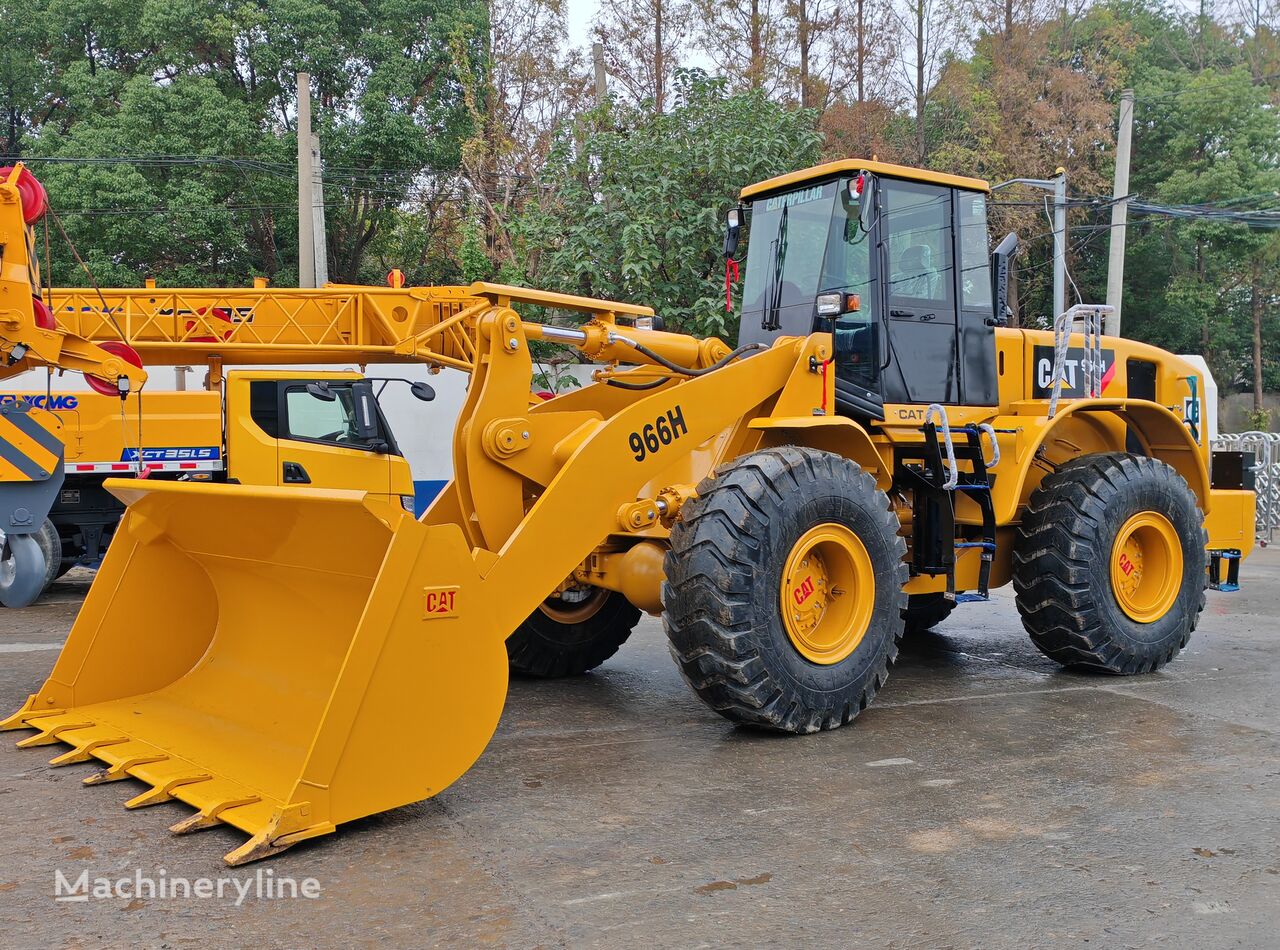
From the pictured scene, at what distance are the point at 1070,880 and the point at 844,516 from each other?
7.31 ft

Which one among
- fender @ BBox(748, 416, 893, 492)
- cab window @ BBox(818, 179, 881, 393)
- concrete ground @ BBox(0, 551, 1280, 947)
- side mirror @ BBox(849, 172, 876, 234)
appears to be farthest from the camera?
cab window @ BBox(818, 179, 881, 393)

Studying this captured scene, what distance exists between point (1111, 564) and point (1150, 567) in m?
0.59

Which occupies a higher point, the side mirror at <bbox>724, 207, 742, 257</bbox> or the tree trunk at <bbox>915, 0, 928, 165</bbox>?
the tree trunk at <bbox>915, 0, 928, 165</bbox>

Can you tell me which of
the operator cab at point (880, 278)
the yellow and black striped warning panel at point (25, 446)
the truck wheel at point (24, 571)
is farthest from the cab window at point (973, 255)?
the yellow and black striped warning panel at point (25, 446)

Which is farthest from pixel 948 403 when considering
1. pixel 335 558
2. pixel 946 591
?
pixel 335 558

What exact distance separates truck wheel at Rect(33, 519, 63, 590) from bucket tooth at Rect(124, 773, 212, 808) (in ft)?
25.6

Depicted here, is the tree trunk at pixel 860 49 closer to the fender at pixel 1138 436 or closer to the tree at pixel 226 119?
the tree at pixel 226 119

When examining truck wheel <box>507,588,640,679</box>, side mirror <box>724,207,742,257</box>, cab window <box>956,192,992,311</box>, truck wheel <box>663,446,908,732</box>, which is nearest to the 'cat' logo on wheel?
truck wheel <box>663,446,908,732</box>

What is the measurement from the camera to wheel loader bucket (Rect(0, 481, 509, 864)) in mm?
4121

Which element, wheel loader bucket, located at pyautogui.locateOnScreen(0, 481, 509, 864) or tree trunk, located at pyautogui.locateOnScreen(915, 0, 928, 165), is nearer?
wheel loader bucket, located at pyautogui.locateOnScreen(0, 481, 509, 864)

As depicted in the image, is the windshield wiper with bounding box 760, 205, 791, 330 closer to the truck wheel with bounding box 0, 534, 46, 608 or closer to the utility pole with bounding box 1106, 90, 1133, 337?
the truck wheel with bounding box 0, 534, 46, 608

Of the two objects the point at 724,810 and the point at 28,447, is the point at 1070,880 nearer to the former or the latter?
the point at 724,810

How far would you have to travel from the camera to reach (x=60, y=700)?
554 cm

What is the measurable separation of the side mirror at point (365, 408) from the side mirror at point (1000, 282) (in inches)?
206
